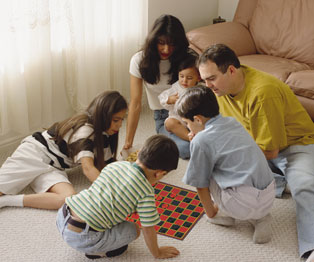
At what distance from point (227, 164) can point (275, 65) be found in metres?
1.30

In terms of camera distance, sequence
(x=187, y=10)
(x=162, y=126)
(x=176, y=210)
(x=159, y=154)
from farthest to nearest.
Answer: (x=187, y=10) < (x=162, y=126) < (x=176, y=210) < (x=159, y=154)

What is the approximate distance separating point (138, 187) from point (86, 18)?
4.98ft

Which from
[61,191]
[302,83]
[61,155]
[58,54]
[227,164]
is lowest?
[61,191]

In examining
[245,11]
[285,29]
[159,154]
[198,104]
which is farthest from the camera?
[245,11]

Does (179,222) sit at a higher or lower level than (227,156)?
lower

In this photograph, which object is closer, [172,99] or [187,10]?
[172,99]

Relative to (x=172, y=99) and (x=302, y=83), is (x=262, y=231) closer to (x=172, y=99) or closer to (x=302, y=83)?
(x=172, y=99)

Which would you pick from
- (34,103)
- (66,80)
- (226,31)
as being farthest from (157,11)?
(34,103)

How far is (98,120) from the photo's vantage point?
2.20 metres

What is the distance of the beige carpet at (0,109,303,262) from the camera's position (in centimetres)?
194

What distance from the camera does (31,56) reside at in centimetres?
266

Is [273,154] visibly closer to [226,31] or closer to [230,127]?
[230,127]

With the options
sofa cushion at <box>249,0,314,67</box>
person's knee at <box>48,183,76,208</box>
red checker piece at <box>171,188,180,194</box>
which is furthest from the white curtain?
red checker piece at <box>171,188,180,194</box>

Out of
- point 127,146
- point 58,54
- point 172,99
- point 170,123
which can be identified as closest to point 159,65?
point 172,99
